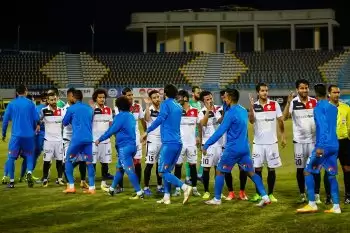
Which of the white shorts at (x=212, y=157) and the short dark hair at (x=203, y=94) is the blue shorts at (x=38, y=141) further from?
the white shorts at (x=212, y=157)

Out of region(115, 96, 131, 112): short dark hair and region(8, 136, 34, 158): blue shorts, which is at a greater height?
region(115, 96, 131, 112): short dark hair

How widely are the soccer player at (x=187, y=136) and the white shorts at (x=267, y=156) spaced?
1663 mm

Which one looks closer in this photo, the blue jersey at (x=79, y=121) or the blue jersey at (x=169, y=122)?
the blue jersey at (x=169, y=122)

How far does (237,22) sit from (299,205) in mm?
47261

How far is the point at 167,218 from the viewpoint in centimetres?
1023

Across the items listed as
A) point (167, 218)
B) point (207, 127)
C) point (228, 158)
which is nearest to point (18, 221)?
point (167, 218)

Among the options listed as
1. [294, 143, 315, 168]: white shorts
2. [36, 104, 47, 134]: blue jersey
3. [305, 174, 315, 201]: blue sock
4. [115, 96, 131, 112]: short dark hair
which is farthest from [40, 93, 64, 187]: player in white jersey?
[305, 174, 315, 201]: blue sock

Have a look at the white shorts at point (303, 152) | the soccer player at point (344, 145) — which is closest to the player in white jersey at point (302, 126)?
the white shorts at point (303, 152)

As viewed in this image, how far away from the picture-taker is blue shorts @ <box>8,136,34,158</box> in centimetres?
1448

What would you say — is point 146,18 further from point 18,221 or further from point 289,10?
point 18,221

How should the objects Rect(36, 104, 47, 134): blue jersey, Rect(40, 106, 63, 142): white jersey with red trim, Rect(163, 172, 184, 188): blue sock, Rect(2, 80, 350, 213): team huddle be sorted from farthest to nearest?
Rect(36, 104, 47, 134): blue jersey, Rect(40, 106, 63, 142): white jersey with red trim, Rect(163, 172, 184, 188): blue sock, Rect(2, 80, 350, 213): team huddle

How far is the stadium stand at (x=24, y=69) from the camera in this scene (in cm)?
5091

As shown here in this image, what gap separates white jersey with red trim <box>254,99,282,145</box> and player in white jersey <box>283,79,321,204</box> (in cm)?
31

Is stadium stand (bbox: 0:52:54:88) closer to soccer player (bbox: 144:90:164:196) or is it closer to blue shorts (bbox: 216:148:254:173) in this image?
soccer player (bbox: 144:90:164:196)
